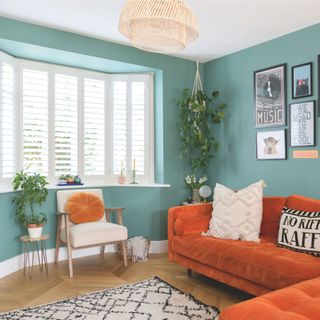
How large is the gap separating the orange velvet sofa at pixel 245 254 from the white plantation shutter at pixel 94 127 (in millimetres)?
1506

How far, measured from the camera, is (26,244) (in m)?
3.72

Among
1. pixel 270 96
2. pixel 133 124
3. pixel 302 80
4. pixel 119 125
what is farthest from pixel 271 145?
pixel 119 125

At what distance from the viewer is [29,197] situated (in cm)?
348

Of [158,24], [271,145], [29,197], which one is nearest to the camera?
[158,24]

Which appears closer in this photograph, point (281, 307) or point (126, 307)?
point (281, 307)

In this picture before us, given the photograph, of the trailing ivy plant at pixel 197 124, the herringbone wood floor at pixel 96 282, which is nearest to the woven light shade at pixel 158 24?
the trailing ivy plant at pixel 197 124

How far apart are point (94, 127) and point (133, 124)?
1.71ft

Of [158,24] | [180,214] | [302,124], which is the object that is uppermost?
[158,24]

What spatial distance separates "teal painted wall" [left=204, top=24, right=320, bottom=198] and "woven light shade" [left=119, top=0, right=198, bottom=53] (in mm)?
1709

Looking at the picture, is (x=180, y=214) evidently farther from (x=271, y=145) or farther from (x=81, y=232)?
(x=271, y=145)

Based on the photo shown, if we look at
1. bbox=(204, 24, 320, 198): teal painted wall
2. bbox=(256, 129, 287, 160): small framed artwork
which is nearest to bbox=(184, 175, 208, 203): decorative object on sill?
bbox=(204, 24, 320, 198): teal painted wall

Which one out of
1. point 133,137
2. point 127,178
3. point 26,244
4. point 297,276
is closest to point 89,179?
point 127,178

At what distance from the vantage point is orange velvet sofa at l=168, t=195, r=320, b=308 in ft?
7.61

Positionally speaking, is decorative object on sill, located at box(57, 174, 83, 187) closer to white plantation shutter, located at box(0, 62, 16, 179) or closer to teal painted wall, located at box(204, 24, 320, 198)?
white plantation shutter, located at box(0, 62, 16, 179)
